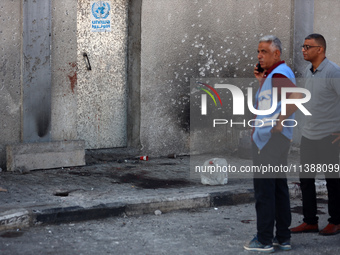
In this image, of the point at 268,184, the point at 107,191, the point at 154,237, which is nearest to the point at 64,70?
the point at 107,191

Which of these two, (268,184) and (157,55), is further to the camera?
(157,55)

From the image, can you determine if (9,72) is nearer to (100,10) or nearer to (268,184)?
(100,10)

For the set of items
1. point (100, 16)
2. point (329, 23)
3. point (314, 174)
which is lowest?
point (314, 174)

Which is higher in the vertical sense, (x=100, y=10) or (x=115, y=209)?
(x=100, y=10)

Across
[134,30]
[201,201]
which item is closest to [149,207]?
[201,201]

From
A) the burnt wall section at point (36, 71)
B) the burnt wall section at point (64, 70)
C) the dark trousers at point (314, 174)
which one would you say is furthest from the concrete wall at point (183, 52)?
the dark trousers at point (314, 174)

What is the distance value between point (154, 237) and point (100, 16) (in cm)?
500

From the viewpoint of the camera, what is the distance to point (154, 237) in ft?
18.0

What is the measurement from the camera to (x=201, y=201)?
22.6 feet

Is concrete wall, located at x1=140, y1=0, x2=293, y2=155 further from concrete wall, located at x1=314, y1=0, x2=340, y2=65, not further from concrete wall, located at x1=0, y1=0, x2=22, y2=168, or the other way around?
concrete wall, located at x1=0, y1=0, x2=22, y2=168

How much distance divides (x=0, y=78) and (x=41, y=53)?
71cm

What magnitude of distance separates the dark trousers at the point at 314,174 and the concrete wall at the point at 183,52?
4.31 m

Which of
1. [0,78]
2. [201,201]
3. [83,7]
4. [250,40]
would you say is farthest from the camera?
[250,40]

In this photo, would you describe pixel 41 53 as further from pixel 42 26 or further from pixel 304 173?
pixel 304 173
